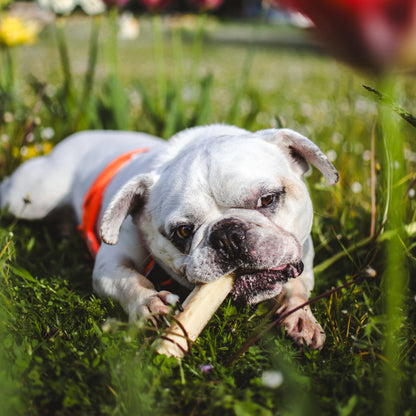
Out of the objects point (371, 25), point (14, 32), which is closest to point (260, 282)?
point (371, 25)

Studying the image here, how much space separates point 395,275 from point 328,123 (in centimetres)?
439

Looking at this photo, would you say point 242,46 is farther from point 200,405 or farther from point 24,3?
point 200,405

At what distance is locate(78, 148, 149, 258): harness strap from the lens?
2.39m

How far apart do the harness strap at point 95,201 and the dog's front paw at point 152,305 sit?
62cm

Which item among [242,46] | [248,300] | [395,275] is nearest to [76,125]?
[248,300]

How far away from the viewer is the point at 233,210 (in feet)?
6.20

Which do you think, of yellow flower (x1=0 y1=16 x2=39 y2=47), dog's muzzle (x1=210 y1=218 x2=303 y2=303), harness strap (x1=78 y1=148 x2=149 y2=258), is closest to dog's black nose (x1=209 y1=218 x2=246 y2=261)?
dog's muzzle (x1=210 y1=218 x2=303 y2=303)

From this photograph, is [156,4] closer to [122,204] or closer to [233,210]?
[122,204]

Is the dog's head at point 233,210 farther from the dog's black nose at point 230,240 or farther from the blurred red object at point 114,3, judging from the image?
the blurred red object at point 114,3

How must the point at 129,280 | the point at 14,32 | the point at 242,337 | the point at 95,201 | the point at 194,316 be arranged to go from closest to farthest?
the point at 194,316, the point at 242,337, the point at 129,280, the point at 95,201, the point at 14,32

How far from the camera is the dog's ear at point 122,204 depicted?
196cm

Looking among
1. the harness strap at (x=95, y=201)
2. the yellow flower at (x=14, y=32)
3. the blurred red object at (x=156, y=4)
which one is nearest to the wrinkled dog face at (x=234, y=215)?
the harness strap at (x=95, y=201)

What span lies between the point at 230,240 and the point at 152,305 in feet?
1.28

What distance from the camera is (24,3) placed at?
5.80m
